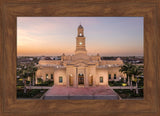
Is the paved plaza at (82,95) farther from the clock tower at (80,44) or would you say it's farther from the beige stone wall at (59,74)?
the clock tower at (80,44)

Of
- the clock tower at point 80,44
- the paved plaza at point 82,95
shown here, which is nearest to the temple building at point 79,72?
the clock tower at point 80,44

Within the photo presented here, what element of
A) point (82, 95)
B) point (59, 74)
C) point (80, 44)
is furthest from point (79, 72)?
point (80, 44)

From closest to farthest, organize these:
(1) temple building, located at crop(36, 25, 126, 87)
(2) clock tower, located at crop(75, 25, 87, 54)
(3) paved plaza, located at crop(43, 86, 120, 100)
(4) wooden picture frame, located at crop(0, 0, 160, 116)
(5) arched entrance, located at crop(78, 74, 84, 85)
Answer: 1. (4) wooden picture frame, located at crop(0, 0, 160, 116)
2. (3) paved plaza, located at crop(43, 86, 120, 100)
3. (1) temple building, located at crop(36, 25, 126, 87)
4. (5) arched entrance, located at crop(78, 74, 84, 85)
5. (2) clock tower, located at crop(75, 25, 87, 54)

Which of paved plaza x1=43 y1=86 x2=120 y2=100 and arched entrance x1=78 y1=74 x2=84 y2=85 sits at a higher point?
arched entrance x1=78 y1=74 x2=84 y2=85

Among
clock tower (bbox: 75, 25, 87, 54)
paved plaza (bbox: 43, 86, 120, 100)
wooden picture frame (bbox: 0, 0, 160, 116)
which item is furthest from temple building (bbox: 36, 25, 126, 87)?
wooden picture frame (bbox: 0, 0, 160, 116)

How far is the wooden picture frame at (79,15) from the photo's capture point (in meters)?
7.32

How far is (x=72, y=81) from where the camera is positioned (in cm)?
1850

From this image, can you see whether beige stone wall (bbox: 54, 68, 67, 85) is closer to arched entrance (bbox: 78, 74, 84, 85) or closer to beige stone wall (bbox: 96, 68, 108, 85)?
arched entrance (bbox: 78, 74, 84, 85)

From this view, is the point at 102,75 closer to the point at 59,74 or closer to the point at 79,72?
the point at 79,72

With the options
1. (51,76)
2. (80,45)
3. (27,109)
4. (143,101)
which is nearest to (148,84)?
(143,101)

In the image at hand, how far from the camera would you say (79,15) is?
24.2 ft

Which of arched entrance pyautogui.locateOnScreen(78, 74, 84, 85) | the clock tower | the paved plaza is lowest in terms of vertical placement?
the paved plaza

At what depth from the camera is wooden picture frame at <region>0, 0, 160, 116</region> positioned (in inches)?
288

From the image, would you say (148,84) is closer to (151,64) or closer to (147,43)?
(151,64)
